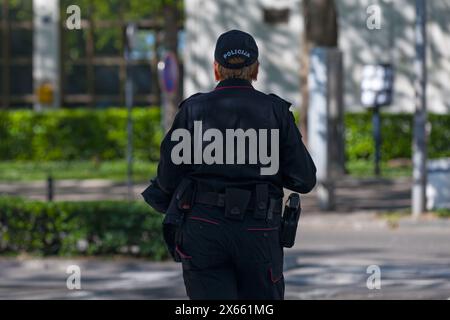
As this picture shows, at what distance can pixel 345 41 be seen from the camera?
30906 millimetres

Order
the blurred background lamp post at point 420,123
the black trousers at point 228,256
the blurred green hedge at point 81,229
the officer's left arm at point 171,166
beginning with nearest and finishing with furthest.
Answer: the black trousers at point 228,256
the officer's left arm at point 171,166
the blurred green hedge at point 81,229
the blurred background lamp post at point 420,123

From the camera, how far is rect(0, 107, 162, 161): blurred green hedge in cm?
3068

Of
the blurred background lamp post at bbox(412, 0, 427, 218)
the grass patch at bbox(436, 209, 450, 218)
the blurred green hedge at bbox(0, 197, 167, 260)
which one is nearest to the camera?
the blurred green hedge at bbox(0, 197, 167, 260)

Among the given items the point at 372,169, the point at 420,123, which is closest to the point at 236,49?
the point at 420,123

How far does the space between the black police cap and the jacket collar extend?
7cm

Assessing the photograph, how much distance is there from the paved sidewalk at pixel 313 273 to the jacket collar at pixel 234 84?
4.87 meters

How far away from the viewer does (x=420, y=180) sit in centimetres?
1759

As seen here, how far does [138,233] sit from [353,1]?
1945 centimetres

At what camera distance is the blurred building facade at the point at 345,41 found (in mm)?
30594

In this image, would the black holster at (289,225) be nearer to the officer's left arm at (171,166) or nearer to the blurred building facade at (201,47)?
the officer's left arm at (171,166)

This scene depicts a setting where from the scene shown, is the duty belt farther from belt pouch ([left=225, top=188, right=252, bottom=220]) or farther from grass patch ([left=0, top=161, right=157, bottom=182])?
grass patch ([left=0, top=161, right=157, bottom=182])
